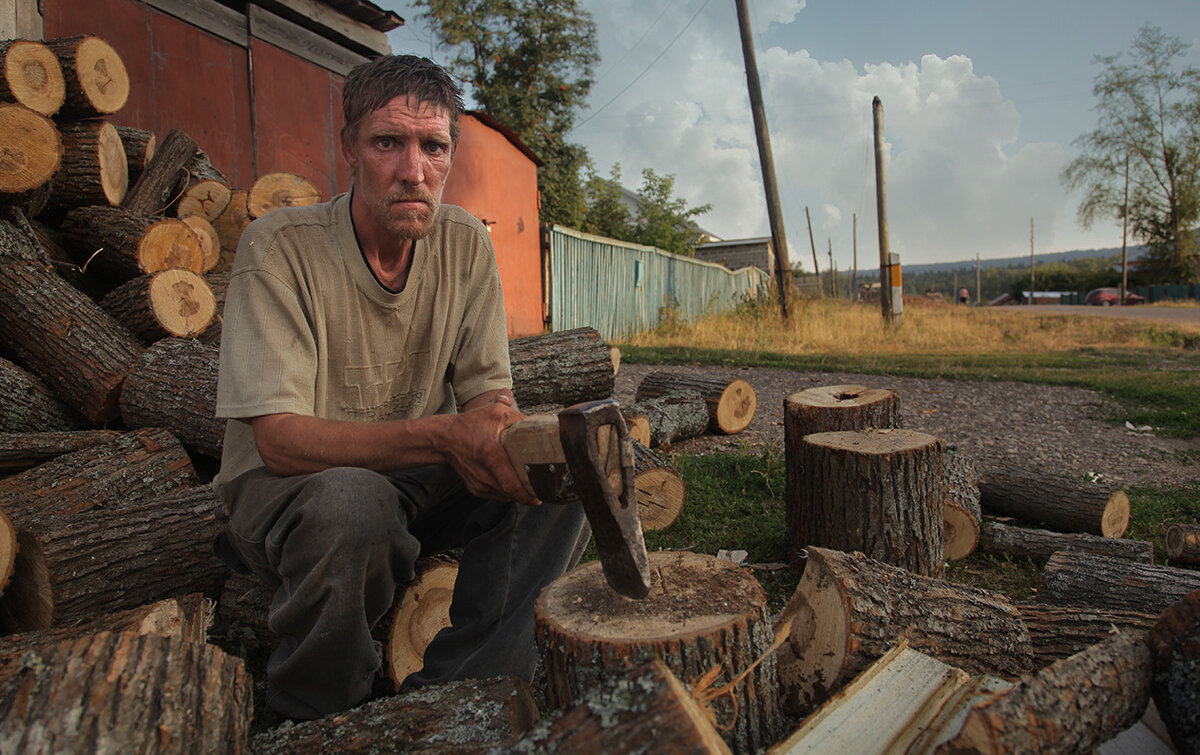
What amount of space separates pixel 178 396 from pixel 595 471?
279 centimetres

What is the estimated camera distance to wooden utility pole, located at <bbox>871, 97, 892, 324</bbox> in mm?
13664

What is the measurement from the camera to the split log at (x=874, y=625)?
1918mm

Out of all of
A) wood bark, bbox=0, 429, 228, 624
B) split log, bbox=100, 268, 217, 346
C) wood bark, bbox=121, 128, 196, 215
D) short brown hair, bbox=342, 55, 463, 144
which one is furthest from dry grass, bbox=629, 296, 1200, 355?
short brown hair, bbox=342, 55, 463, 144

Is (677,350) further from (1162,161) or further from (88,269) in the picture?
(1162,161)

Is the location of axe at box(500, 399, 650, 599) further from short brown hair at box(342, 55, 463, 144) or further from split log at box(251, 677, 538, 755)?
short brown hair at box(342, 55, 463, 144)

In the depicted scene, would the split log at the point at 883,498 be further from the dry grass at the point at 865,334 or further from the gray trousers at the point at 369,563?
the dry grass at the point at 865,334

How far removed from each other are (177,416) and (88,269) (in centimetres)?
173

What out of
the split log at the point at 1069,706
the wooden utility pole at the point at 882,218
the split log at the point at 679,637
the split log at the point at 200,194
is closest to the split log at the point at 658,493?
the split log at the point at 679,637

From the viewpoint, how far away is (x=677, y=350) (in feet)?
34.6

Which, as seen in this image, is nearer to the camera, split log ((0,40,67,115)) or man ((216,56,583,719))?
man ((216,56,583,719))

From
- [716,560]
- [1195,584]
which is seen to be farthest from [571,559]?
[1195,584]

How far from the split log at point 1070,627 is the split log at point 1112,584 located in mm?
355

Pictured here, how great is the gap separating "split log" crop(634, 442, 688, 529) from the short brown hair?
2.08m

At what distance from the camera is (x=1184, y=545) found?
10.0 ft
